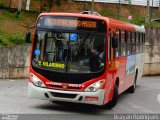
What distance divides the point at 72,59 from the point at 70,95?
0.99 m

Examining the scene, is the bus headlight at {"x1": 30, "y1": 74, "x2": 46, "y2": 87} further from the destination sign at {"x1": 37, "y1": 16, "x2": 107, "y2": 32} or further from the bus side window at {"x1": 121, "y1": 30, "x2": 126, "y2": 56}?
the bus side window at {"x1": 121, "y1": 30, "x2": 126, "y2": 56}

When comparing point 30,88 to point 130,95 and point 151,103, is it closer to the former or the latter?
point 151,103

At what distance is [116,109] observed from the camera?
16047 mm

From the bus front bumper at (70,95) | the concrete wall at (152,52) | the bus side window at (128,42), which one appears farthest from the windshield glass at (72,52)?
the concrete wall at (152,52)

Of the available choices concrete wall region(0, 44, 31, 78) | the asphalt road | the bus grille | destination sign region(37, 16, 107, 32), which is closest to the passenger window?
the asphalt road

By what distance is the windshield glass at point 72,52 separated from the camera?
46.9ft

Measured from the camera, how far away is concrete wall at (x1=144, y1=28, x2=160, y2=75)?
34.0m

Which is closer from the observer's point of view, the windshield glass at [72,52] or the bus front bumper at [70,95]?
the bus front bumper at [70,95]

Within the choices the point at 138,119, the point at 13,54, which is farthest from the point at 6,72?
the point at 138,119

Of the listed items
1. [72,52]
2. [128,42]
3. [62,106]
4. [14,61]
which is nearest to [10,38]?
[14,61]

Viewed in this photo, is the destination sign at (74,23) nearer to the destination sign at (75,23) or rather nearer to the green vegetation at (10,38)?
the destination sign at (75,23)

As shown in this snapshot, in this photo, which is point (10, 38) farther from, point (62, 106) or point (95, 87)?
point (95, 87)

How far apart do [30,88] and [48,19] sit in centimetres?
202

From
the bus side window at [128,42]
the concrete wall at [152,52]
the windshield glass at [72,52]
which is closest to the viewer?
the windshield glass at [72,52]
